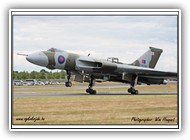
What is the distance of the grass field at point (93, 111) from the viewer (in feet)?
34.0

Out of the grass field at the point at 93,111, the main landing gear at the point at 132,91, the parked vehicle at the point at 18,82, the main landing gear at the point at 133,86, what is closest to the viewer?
the grass field at the point at 93,111

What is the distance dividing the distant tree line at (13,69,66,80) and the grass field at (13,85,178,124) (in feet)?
1.02

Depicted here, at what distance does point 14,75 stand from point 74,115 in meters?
1.76

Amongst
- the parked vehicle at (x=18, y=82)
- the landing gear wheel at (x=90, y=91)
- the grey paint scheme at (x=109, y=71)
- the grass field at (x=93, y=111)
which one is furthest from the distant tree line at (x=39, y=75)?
the landing gear wheel at (x=90, y=91)

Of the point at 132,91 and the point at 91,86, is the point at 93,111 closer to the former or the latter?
the point at 132,91

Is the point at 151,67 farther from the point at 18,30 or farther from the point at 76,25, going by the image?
the point at 18,30

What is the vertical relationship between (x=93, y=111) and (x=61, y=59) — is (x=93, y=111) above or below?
below

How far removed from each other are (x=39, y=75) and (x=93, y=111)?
2.16 m

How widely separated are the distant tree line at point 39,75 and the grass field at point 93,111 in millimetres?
310

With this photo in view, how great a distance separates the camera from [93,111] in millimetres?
10859

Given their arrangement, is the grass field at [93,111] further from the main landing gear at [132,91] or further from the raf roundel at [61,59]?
the raf roundel at [61,59]

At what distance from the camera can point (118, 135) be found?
10133 mm

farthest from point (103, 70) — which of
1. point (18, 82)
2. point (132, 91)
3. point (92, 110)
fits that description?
point (18, 82)

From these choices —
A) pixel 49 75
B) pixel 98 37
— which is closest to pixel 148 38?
pixel 98 37
